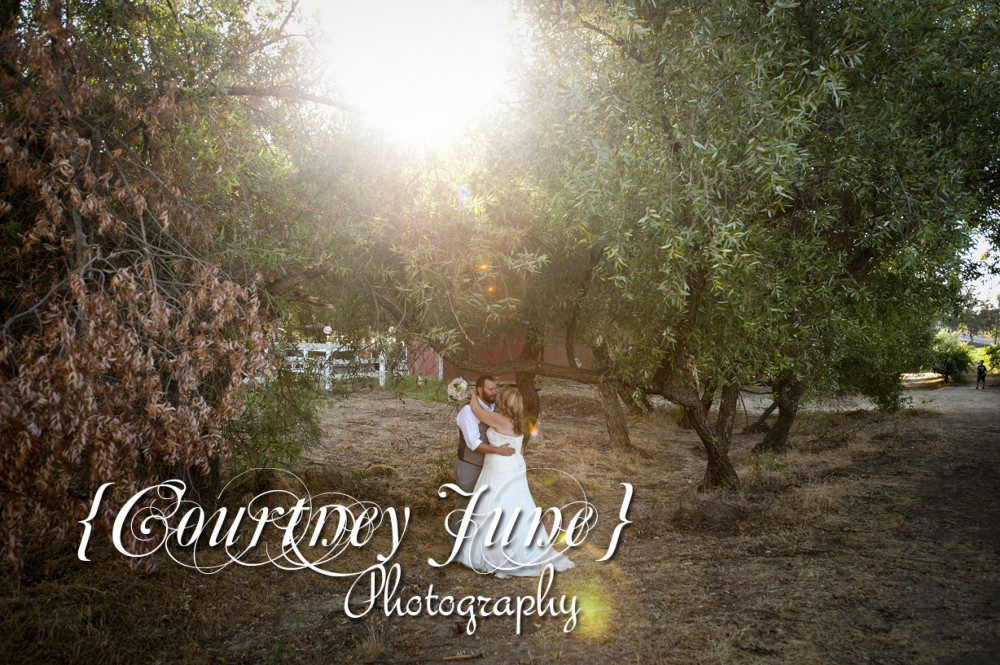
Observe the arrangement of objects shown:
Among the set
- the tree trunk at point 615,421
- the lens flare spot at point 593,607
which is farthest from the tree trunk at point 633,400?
the lens flare spot at point 593,607

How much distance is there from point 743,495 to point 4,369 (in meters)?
10.7

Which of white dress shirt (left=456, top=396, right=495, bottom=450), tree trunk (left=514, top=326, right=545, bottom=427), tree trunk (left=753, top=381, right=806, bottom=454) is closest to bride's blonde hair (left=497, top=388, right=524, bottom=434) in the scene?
white dress shirt (left=456, top=396, right=495, bottom=450)

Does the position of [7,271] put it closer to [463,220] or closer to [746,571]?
[463,220]

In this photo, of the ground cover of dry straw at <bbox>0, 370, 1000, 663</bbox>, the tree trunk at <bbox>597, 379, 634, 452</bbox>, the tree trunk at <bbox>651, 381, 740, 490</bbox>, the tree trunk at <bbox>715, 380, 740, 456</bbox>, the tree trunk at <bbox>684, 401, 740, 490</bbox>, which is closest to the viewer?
the ground cover of dry straw at <bbox>0, 370, 1000, 663</bbox>

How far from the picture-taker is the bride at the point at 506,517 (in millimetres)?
7781

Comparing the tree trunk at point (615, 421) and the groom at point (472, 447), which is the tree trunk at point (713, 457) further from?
the tree trunk at point (615, 421)

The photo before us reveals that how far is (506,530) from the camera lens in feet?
25.5

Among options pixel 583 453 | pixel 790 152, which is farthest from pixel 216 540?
pixel 583 453

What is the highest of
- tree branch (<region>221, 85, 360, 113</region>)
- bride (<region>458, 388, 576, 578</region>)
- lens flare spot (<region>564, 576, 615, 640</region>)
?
tree branch (<region>221, 85, 360, 113</region>)

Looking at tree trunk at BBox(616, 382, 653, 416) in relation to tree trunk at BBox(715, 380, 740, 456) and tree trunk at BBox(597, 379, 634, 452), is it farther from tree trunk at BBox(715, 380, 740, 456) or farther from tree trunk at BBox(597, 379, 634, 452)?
tree trunk at BBox(715, 380, 740, 456)

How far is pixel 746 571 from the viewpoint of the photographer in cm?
765

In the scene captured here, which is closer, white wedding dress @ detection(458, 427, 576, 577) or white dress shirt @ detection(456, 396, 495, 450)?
white wedding dress @ detection(458, 427, 576, 577)

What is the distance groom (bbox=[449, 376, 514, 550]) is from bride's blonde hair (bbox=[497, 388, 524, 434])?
0.67 ft

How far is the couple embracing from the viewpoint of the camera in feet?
25.6
